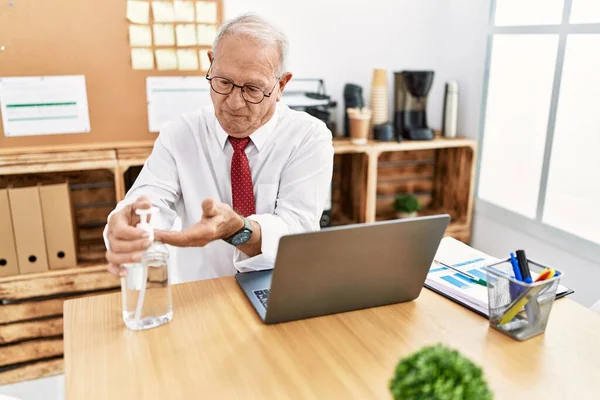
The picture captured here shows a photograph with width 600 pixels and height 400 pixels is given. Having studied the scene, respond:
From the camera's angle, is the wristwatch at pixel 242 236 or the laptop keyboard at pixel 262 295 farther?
the wristwatch at pixel 242 236

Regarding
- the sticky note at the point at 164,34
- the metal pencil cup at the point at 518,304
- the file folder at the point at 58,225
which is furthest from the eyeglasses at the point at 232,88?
the sticky note at the point at 164,34

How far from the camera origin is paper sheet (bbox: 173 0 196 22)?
2.61m

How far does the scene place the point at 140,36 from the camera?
2.57 metres

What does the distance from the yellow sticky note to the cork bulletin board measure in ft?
0.08

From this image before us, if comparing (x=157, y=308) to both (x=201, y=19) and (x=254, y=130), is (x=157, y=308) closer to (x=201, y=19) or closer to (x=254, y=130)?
(x=254, y=130)

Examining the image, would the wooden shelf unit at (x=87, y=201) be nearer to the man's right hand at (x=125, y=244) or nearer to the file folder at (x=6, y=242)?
the file folder at (x=6, y=242)

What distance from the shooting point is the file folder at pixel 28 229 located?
224cm

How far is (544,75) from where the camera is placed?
8.79 ft

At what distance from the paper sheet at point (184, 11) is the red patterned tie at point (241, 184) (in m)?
1.25

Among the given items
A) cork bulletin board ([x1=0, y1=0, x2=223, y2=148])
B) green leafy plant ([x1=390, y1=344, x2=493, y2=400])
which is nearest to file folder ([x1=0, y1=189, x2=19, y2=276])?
cork bulletin board ([x1=0, y1=0, x2=223, y2=148])

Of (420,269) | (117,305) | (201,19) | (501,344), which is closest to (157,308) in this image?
(117,305)

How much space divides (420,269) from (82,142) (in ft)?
6.53

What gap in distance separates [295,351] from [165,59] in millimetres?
2005

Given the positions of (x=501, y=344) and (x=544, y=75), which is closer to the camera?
(x=501, y=344)
